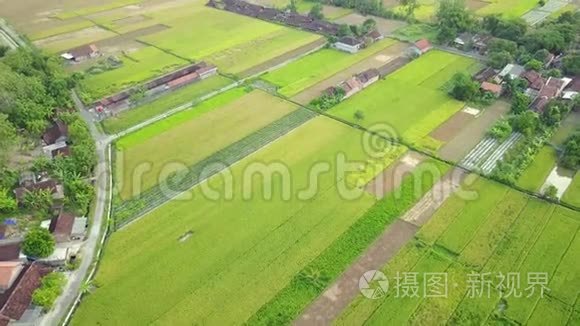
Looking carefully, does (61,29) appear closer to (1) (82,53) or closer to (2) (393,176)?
(1) (82,53)

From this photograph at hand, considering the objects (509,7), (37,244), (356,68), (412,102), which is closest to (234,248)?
(37,244)

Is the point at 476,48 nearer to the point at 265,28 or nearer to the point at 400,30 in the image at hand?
the point at 400,30

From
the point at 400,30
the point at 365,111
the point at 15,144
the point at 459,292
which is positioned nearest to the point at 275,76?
the point at 365,111

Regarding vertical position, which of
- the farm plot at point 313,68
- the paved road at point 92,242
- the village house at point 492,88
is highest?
the paved road at point 92,242

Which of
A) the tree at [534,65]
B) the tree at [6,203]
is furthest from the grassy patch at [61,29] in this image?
the tree at [534,65]

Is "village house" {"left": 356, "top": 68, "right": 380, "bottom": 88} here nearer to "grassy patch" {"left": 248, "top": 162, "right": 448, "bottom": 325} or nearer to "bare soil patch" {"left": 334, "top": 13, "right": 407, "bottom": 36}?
"bare soil patch" {"left": 334, "top": 13, "right": 407, "bottom": 36}

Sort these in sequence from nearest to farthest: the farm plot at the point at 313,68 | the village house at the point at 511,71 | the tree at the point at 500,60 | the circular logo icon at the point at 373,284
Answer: the circular logo icon at the point at 373,284 < the village house at the point at 511,71 < the farm plot at the point at 313,68 < the tree at the point at 500,60

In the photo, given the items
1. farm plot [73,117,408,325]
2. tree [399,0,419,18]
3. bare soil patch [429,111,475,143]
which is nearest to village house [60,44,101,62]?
farm plot [73,117,408,325]

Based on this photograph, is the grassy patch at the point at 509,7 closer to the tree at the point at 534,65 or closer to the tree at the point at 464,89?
the tree at the point at 534,65
